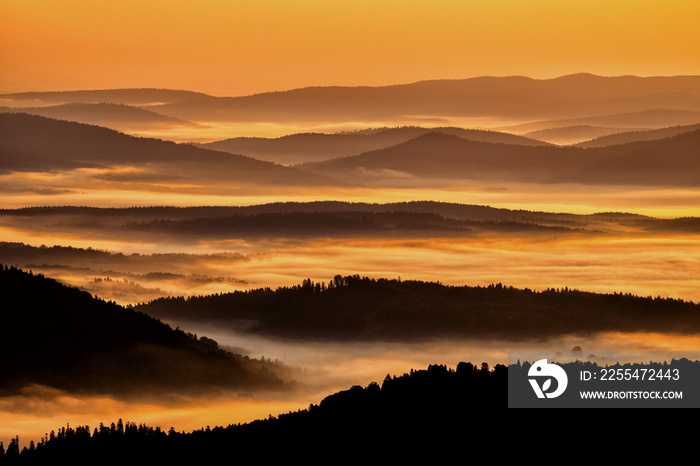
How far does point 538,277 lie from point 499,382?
8194cm

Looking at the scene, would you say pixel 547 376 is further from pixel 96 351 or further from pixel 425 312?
pixel 425 312

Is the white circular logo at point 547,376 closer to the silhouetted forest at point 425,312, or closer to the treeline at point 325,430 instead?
the treeline at point 325,430

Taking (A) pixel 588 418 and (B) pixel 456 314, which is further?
(B) pixel 456 314

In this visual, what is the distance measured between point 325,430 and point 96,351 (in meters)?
20.4

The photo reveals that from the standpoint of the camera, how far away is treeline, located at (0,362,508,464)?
71688 millimetres

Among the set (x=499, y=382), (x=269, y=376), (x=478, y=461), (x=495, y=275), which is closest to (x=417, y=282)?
(x=495, y=275)

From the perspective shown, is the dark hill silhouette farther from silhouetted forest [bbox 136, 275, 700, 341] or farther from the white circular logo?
silhouetted forest [bbox 136, 275, 700, 341]

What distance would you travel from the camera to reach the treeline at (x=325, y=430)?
7169 cm

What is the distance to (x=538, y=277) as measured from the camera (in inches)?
6590

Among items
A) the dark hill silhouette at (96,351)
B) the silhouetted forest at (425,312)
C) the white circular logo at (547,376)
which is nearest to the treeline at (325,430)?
the dark hill silhouette at (96,351)

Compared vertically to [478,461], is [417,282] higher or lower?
higher

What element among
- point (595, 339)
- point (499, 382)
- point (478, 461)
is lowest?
point (478, 461)

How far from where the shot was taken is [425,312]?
13875 centimetres

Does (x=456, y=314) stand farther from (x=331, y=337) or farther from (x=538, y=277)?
(x=538, y=277)
